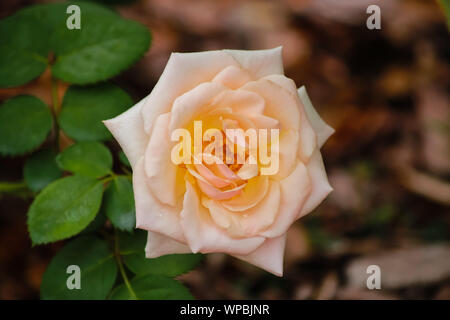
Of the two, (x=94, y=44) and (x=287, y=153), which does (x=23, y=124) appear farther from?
(x=287, y=153)

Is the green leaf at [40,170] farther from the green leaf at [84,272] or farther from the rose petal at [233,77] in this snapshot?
the rose petal at [233,77]

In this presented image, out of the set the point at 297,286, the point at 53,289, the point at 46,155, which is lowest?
the point at 297,286

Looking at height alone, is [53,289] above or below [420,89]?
below

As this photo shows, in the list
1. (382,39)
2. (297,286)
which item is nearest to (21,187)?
Answer: (297,286)

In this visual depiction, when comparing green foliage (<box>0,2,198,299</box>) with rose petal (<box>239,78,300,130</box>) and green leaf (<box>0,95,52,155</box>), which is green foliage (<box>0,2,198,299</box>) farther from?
rose petal (<box>239,78,300,130</box>)

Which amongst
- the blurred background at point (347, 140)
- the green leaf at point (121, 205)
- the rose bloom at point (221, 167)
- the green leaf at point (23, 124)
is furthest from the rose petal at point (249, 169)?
the blurred background at point (347, 140)

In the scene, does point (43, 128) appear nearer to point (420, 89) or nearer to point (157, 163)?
point (157, 163)

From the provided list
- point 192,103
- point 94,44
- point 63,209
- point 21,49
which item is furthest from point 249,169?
point 21,49
